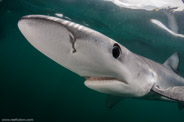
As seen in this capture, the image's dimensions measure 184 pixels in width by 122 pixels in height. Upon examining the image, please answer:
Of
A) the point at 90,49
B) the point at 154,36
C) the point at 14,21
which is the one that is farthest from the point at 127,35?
the point at 14,21

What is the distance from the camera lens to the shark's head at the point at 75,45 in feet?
4.37

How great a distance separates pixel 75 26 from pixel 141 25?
1082 centimetres

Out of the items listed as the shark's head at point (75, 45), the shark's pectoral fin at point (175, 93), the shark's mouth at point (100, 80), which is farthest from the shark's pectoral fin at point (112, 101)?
the shark's head at point (75, 45)

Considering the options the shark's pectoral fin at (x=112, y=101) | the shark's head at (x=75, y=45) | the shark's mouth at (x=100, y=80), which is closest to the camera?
the shark's head at (x=75, y=45)

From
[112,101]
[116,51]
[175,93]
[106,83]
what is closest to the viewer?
[116,51]

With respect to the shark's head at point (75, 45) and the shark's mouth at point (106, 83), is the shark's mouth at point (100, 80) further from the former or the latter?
the shark's head at point (75, 45)

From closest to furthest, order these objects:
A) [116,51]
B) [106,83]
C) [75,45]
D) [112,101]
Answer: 1. [75,45]
2. [116,51]
3. [106,83]
4. [112,101]

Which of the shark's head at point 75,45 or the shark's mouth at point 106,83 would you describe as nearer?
the shark's head at point 75,45

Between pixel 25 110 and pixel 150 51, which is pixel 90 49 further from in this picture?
pixel 25 110

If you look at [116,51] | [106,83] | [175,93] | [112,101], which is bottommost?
[112,101]

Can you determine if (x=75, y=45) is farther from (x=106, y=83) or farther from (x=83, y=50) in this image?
(x=106, y=83)

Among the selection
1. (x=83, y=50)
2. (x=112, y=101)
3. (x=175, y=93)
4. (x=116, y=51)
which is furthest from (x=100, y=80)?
(x=112, y=101)

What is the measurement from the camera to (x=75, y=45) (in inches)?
54.2

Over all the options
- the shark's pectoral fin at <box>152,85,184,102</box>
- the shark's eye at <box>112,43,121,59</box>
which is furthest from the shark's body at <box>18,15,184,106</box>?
the shark's pectoral fin at <box>152,85,184,102</box>
